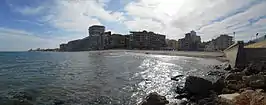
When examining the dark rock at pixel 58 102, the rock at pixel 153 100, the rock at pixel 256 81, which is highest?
the rock at pixel 256 81

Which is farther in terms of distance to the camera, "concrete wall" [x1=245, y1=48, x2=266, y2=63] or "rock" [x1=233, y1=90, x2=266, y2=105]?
"concrete wall" [x1=245, y1=48, x2=266, y2=63]

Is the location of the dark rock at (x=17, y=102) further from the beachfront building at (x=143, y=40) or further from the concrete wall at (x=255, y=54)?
the beachfront building at (x=143, y=40)

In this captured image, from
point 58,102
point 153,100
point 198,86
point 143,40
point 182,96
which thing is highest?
point 143,40

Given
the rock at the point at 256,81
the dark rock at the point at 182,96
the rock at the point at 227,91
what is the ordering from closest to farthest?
the rock at the point at 256,81
the rock at the point at 227,91
the dark rock at the point at 182,96

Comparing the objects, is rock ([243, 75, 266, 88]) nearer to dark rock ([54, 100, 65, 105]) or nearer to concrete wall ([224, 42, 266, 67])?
concrete wall ([224, 42, 266, 67])

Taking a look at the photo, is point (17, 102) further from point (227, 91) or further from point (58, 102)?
point (227, 91)

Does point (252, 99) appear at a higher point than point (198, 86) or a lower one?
higher

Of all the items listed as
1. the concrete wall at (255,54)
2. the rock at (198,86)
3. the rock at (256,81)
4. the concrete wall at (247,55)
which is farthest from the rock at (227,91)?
the concrete wall at (255,54)

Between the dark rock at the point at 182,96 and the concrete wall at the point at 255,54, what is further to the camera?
the concrete wall at the point at 255,54

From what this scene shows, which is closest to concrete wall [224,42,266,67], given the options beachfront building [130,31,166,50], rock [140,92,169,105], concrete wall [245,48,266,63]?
concrete wall [245,48,266,63]

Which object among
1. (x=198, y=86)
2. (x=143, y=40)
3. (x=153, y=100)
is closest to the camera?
(x=153, y=100)

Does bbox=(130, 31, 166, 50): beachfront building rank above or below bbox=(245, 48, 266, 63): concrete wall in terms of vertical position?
above

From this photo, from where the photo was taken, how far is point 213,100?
1018cm

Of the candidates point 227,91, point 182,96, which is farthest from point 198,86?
point 227,91
